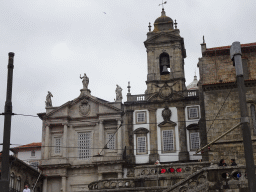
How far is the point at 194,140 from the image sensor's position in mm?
35844

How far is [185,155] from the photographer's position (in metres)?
35.4

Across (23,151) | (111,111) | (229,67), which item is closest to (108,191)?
(229,67)

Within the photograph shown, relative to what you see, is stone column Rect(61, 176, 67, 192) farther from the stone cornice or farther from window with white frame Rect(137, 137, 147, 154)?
the stone cornice

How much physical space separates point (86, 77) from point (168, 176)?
20.0 metres

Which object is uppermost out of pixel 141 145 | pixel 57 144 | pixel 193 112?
pixel 193 112

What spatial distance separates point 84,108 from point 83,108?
0.31 ft

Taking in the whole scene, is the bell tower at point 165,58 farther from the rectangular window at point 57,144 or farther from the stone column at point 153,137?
the rectangular window at point 57,144

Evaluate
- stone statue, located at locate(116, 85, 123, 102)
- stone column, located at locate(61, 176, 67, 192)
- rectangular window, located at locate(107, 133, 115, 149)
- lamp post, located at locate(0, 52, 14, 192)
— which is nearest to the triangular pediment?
stone statue, located at locate(116, 85, 123, 102)

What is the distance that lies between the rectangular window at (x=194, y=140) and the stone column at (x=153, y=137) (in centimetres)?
302

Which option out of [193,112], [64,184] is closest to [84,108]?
[64,184]

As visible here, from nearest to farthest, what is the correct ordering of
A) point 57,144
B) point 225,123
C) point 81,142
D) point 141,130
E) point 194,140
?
point 225,123 < point 194,140 < point 141,130 < point 81,142 < point 57,144

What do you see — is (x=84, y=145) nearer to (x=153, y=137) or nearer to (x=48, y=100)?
(x=48, y=100)

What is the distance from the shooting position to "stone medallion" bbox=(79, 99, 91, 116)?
38.9 m

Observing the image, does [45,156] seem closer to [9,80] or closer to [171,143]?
[171,143]
